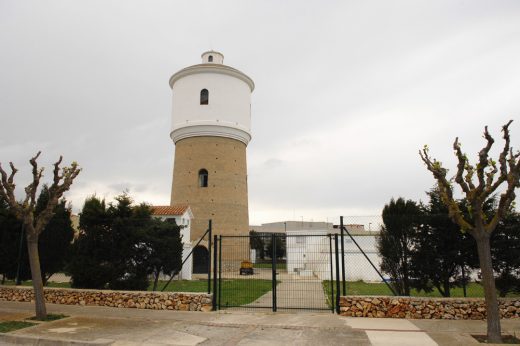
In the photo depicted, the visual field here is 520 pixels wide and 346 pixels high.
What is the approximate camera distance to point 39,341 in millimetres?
8188

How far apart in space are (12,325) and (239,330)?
5109mm

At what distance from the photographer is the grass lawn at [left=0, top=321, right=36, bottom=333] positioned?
354 inches

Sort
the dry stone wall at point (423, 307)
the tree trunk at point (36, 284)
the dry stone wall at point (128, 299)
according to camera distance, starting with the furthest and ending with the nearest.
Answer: the dry stone wall at point (128, 299) < the tree trunk at point (36, 284) < the dry stone wall at point (423, 307)

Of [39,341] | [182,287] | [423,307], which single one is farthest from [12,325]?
[182,287]

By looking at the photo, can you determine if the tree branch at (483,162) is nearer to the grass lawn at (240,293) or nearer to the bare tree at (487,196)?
the bare tree at (487,196)

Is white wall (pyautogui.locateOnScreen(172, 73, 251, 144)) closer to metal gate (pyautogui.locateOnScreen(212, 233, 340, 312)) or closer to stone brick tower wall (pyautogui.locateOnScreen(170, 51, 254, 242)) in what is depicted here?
stone brick tower wall (pyautogui.locateOnScreen(170, 51, 254, 242))

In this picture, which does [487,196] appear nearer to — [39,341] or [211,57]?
[39,341]

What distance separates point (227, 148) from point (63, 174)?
20335mm

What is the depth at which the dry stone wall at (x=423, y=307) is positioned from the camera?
9602 millimetres

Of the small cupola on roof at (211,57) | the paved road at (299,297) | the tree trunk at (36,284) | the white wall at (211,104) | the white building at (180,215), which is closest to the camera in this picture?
the tree trunk at (36,284)

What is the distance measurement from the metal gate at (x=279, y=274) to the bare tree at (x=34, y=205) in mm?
4293

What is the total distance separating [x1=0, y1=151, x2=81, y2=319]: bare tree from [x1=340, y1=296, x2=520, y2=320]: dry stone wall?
24.6 feet

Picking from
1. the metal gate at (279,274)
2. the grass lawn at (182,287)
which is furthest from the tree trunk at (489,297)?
the grass lawn at (182,287)

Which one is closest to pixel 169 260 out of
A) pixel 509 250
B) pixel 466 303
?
pixel 466 303
